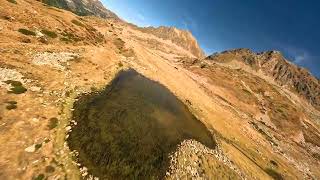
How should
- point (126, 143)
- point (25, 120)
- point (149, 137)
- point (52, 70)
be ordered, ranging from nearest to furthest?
point (25, 120) → point (126, 143) → point (149, 137) → point (52, 70)

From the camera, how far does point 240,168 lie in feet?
184

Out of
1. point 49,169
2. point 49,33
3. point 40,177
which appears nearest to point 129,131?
point 49,169

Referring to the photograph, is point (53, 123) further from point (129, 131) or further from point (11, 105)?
point (129, 131)

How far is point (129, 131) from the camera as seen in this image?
42344 millimetres

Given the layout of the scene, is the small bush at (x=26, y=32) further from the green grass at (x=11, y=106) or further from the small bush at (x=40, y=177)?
the small bush at (x=40, y=177)

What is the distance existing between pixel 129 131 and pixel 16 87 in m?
17.6

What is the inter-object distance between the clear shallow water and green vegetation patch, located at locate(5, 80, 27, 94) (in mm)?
7984

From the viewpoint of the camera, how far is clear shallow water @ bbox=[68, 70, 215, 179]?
32812mm

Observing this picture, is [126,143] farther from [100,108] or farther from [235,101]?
[235,101]

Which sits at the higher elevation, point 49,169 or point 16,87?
point 16,87

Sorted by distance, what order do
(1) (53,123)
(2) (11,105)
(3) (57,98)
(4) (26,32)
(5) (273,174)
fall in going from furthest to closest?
(5) (273,174)
(4) (26,32)
(3) (57,98)
(1) (53,123)
(2) (11,105)

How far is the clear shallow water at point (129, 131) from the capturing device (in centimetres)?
3281

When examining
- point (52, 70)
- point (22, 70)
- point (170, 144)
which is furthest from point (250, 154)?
point (22, 70)

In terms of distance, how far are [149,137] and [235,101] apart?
130905 millimetres
